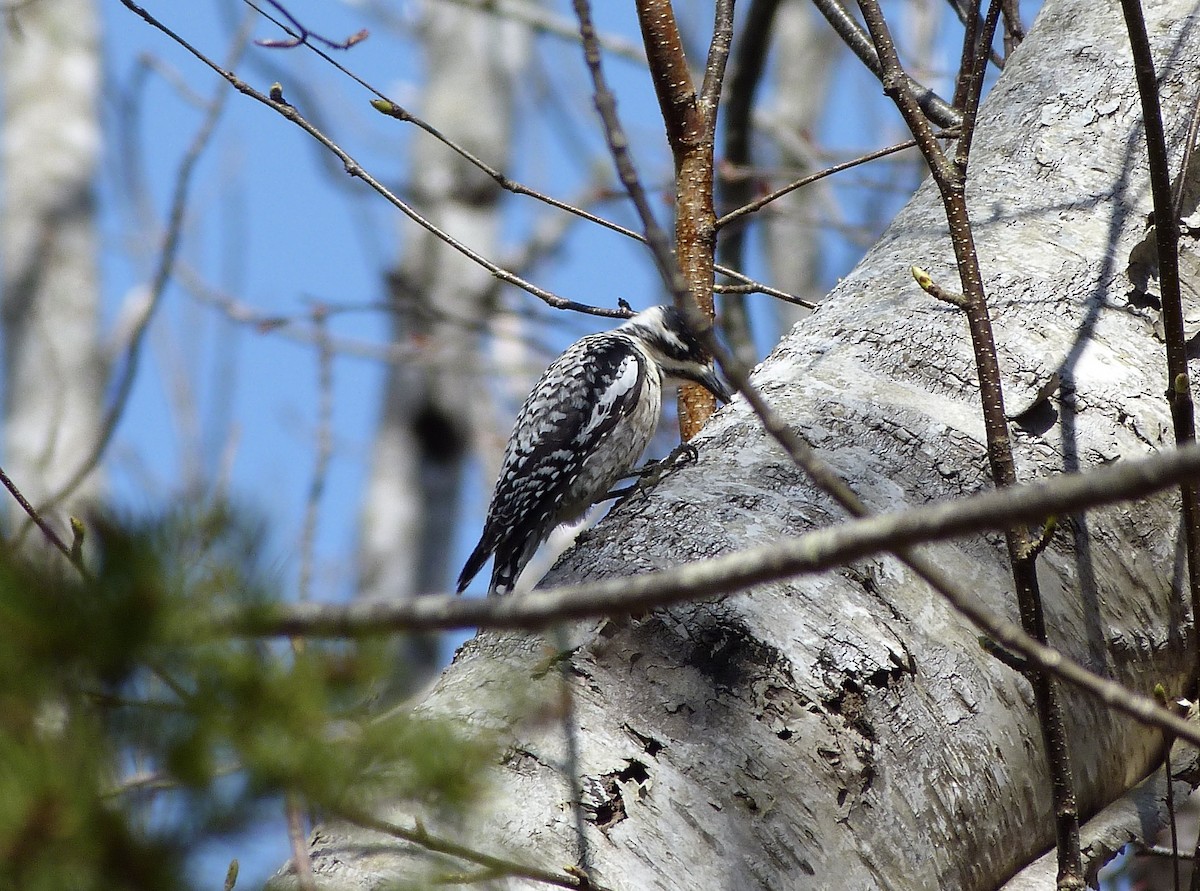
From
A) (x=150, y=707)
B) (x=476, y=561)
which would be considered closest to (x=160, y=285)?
(x=476, y=561)

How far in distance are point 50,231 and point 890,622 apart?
283 inches

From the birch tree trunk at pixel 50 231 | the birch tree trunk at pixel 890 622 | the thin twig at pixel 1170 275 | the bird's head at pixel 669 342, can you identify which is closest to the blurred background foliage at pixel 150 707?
the birch tree trunk at pixel 890 622

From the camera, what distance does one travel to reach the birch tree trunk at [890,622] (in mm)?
1635

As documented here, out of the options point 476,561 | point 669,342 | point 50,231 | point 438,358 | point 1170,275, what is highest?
point 50,231

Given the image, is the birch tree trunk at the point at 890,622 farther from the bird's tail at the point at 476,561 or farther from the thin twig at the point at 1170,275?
the bird's tail at the point at 476,561

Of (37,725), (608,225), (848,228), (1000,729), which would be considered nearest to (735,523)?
(1000,729)

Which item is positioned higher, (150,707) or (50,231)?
(50,231)

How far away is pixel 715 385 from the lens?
13.8 feet

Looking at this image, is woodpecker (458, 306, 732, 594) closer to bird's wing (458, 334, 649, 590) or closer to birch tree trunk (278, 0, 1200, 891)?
bird's wing (458, 334, 649, 590)

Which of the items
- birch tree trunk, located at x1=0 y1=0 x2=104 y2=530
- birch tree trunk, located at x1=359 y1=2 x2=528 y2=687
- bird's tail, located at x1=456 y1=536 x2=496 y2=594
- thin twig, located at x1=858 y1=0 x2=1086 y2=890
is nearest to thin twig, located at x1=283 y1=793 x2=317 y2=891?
thin twig, located at x1=858 y1=0 x2=1086 y2=890

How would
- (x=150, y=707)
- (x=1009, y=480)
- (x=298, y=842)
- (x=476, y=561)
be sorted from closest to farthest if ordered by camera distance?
(x=150, y=707) → (x=298, y=842) → (x=1009, y=480) → (x=476, y=561)

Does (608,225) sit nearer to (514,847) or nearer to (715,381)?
(715,381)

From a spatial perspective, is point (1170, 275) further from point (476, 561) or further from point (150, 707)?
point (476, 561)

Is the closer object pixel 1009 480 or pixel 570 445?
pixel 1009 480
